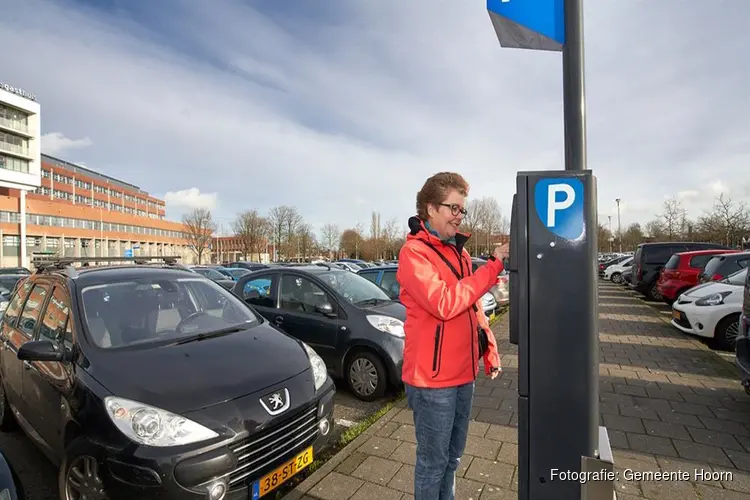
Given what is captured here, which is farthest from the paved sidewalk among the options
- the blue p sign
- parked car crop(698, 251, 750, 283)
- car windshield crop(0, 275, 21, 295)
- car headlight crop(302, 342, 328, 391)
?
car windshield crop(0, 275, 21, 295)

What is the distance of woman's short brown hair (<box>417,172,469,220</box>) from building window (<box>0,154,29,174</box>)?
6312cm

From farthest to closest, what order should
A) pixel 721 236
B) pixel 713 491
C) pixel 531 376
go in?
pixel 721 236 < pixel 713 491 < pixel 531 376

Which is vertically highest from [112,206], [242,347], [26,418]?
[112,206]

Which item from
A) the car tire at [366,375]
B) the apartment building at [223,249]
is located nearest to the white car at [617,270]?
the car tire at [366,375]

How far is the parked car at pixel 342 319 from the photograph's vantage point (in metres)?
4.79

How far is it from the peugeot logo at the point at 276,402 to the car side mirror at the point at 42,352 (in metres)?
1.36

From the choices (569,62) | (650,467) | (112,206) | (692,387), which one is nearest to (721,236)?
(692,387)

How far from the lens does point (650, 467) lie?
3.15 meters

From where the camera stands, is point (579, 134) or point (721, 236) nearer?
point (579, 134)

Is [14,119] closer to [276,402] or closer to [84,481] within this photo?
[84,481]

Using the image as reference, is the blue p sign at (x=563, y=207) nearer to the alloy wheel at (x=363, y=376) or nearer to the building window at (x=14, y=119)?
the alloy wheel at (x=363, y=376)

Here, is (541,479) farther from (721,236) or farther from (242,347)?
(721,236)

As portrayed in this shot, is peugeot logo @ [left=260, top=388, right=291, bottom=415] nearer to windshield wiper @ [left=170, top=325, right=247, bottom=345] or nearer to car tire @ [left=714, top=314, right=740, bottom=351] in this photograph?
windshield wiper @ [left=170, top=325, right=247, bottom=345]

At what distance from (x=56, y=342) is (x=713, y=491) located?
473 cm
